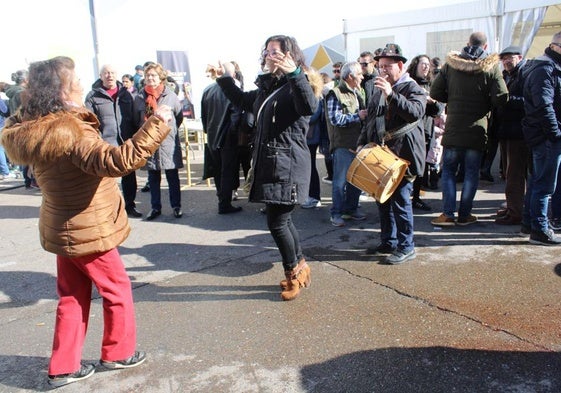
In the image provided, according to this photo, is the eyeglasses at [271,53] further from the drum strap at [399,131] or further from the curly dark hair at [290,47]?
the drum strap at [399,131]

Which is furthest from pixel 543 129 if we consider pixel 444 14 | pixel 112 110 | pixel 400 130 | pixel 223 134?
pixel 444 14

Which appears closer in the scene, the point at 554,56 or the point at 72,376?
the point at 72,376

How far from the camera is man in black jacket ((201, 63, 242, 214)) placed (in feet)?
21.4

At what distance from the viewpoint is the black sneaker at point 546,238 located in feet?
15.7

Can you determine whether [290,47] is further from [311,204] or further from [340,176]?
[311,204]

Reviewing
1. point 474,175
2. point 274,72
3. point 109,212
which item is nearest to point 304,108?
point 274,72

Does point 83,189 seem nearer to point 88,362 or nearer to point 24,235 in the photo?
point 88,362

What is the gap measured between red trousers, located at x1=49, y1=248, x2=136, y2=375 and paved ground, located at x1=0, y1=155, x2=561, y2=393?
8.0 inches

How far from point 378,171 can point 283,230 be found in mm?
939

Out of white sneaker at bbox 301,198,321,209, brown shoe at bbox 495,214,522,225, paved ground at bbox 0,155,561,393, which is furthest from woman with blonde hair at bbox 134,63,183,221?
brown shoe at bbox 495,214,522,225

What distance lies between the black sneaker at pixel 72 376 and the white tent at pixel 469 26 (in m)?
9.75

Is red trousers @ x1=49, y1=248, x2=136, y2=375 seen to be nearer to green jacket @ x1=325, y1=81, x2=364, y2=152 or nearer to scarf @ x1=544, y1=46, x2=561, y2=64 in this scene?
green jacket @ x1=325, y1=81, x2=364, y2=152

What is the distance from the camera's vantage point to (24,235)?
239 inches

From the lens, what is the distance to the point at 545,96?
4488mm
